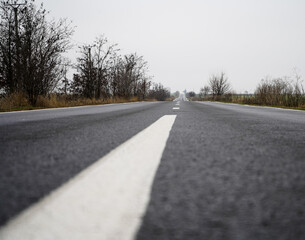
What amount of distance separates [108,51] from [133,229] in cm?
2502

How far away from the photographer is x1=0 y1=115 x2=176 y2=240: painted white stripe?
55 centimetres

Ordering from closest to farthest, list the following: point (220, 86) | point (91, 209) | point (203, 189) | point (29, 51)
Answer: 1. point (91, 209)
2. point (203, 189)
3. point (29, 51)
4. point (220, 86)

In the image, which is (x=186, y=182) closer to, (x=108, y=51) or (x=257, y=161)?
(x=257, y=161)

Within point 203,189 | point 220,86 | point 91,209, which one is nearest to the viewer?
point 91,209

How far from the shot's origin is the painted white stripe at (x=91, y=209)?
55 cm

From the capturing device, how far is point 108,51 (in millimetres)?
24125

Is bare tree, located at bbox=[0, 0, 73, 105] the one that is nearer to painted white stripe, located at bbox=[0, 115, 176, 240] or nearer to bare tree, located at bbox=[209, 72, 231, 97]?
painted white stripe, located at bbox=[0, 115, 176, 240]

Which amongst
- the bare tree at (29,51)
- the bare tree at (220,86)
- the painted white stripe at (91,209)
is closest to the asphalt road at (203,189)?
the painted white stripe at (91,209)

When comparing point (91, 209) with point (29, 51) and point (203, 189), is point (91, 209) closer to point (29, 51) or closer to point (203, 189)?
point (203, 189)

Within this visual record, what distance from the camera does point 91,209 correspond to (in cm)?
66

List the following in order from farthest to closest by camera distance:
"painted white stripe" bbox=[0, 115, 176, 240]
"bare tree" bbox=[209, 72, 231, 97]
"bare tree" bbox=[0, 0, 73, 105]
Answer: "bare tree" bbox=[209, 72, 231, 97] → "bare tree" bbox=[0, 0, 73, 105] → "painted white stripe" bbox=[0, 115, 176, 240]

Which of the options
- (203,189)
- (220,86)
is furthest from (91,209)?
(220,86)

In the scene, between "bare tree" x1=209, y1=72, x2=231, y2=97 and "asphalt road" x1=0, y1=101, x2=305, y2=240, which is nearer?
"asphalt road" x1=0, y1=101, x2=305, y2=240

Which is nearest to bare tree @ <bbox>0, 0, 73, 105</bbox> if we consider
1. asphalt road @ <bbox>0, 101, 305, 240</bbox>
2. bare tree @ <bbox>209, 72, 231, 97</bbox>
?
asphalt road @ <bbox>0, 101, 305, 240</bbox>
